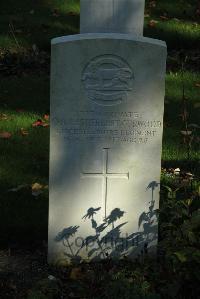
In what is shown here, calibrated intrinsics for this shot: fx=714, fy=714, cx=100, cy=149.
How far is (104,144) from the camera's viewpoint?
4.69 metres

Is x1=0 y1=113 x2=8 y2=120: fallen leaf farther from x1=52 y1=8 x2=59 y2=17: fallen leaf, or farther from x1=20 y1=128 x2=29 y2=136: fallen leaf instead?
x1=52 y1=8 x2=59 y2=17: fallen leaf

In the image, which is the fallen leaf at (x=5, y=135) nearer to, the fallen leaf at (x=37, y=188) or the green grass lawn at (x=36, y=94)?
the green grass lawn at (x=36, y=94)

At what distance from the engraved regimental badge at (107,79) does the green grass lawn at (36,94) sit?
0.83 m

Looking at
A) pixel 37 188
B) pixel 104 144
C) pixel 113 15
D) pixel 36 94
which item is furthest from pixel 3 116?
pixel 104 144

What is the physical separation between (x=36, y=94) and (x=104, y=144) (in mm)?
3915

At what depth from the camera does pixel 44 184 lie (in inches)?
240

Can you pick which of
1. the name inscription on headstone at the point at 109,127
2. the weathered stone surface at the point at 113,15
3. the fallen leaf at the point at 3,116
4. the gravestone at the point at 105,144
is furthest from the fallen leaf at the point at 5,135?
the name inscription on headstone at the point at 109,127

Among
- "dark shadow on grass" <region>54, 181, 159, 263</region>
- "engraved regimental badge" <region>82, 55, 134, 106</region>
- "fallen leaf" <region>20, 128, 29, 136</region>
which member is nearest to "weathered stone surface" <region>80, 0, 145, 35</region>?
"engraved regimental badge" <region>82, 55, 134, 106</region>

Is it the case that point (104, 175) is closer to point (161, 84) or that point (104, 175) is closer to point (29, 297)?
point (161, 84)

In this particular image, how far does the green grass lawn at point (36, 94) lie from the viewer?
18.8 ft

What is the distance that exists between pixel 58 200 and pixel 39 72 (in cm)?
504

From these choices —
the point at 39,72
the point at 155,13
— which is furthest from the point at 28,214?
the point at 155,13

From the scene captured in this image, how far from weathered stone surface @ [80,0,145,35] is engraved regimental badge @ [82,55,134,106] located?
787mm

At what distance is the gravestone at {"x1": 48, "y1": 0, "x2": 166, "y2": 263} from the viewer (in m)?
4.50
